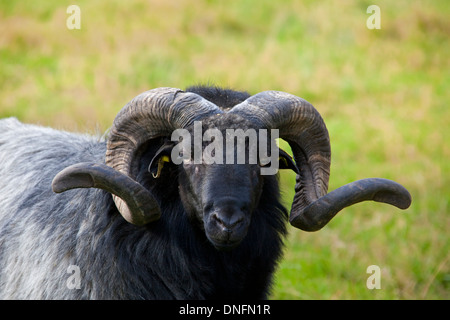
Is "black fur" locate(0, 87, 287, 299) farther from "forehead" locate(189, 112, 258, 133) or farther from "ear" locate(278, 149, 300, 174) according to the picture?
"forehead" locate(189, 112, 258, 133)

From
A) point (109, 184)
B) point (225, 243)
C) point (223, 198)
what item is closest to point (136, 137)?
point (109, 184)

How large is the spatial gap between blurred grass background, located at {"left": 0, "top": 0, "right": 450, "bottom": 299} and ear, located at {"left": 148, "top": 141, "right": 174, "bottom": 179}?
11.7ft

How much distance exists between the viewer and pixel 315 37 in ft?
59.1

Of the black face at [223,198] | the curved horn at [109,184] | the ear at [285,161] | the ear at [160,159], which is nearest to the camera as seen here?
the black face at [223,198]

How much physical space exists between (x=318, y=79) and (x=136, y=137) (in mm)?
10906

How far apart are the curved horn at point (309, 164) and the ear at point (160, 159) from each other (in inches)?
25.3

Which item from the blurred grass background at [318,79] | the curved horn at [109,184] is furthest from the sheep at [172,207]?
the blurred grass background at [318,79]

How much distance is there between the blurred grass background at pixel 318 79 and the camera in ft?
31.1

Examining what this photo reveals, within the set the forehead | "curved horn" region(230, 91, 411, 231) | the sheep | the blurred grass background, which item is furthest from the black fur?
the blurred grass background

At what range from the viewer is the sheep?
511 centimetres

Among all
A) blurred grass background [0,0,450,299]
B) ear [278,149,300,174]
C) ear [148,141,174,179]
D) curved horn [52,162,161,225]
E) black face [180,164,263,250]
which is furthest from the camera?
blurred grass background [0,0,450,299]

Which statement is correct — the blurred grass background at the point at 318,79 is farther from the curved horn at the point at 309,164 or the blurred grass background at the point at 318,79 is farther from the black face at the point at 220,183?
the black face at the point at 220,183
